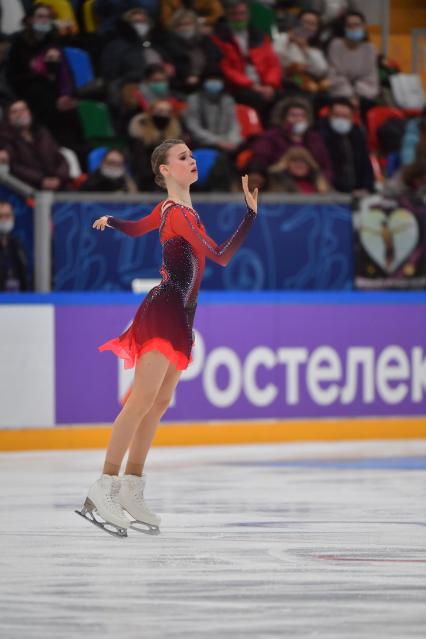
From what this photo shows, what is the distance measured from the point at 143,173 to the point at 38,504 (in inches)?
182

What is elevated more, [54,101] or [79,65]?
[79,65]

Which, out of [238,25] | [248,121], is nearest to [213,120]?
[248,121]

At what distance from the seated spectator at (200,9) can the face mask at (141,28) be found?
0.30 m

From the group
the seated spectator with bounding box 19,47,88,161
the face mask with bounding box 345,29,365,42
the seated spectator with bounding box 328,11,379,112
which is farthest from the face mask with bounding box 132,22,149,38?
the face mask with bounding box 345,29,365,42

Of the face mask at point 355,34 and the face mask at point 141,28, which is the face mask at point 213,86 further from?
the face mask at point 355,34

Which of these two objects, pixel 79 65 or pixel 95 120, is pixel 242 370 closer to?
pixel 95 120

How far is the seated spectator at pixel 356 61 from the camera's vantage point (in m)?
13.9

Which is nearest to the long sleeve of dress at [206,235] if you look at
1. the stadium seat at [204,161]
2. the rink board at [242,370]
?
the rink board at [242,370]

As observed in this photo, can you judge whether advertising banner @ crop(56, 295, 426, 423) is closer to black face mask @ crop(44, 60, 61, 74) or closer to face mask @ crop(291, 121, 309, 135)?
face mask @ crop(291, 121, 309, 135)

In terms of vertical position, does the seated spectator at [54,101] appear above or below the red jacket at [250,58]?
below

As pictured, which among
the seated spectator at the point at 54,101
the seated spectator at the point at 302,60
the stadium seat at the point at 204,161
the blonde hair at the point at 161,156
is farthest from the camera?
the seated spectator at the point at 302,60

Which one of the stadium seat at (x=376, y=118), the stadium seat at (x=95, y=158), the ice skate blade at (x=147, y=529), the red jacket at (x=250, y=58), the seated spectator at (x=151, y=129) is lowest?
the ice skate blade at (x=147, y=529)

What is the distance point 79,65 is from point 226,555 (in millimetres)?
7690

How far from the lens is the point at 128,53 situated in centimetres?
1244
